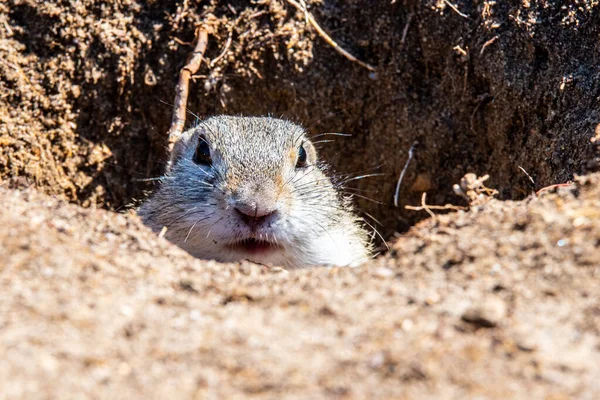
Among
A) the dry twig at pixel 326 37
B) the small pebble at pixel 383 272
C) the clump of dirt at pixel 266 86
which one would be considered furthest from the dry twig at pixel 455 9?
the small pebble at pixel 383 272

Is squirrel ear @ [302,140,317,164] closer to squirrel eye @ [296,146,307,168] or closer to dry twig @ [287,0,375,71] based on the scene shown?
squirrel eye @ [296,146,307,168]

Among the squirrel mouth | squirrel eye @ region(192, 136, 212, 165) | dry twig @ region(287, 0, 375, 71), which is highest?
dry twig @ region(287, 0, 375, 71)

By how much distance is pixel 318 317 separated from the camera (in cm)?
303

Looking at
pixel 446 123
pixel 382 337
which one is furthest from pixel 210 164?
pixel 382 337

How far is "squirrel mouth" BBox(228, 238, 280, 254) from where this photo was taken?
5.12m

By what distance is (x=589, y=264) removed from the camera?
3.22m

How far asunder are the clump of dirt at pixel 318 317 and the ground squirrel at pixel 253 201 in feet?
3.65

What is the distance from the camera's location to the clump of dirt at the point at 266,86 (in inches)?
266

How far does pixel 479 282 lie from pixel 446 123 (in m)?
4.03

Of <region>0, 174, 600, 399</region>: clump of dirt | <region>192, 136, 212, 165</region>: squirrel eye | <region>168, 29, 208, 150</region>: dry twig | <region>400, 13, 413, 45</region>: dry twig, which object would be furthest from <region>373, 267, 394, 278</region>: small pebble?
<region>400, 13, 413, 45</region>: dry twig

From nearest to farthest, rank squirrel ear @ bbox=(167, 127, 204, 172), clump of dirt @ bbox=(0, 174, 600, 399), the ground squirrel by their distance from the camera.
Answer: clump of dirt @ bbox=(0, 174, 600, 399) < the ground squirrel < squirrel ear @ bbox=(167, 127, 204, 172)

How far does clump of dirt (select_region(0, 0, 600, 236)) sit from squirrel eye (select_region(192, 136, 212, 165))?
148cm

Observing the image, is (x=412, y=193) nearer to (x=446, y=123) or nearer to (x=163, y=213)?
(x=446, y=123)

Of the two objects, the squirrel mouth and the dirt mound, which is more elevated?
the dirt mound
